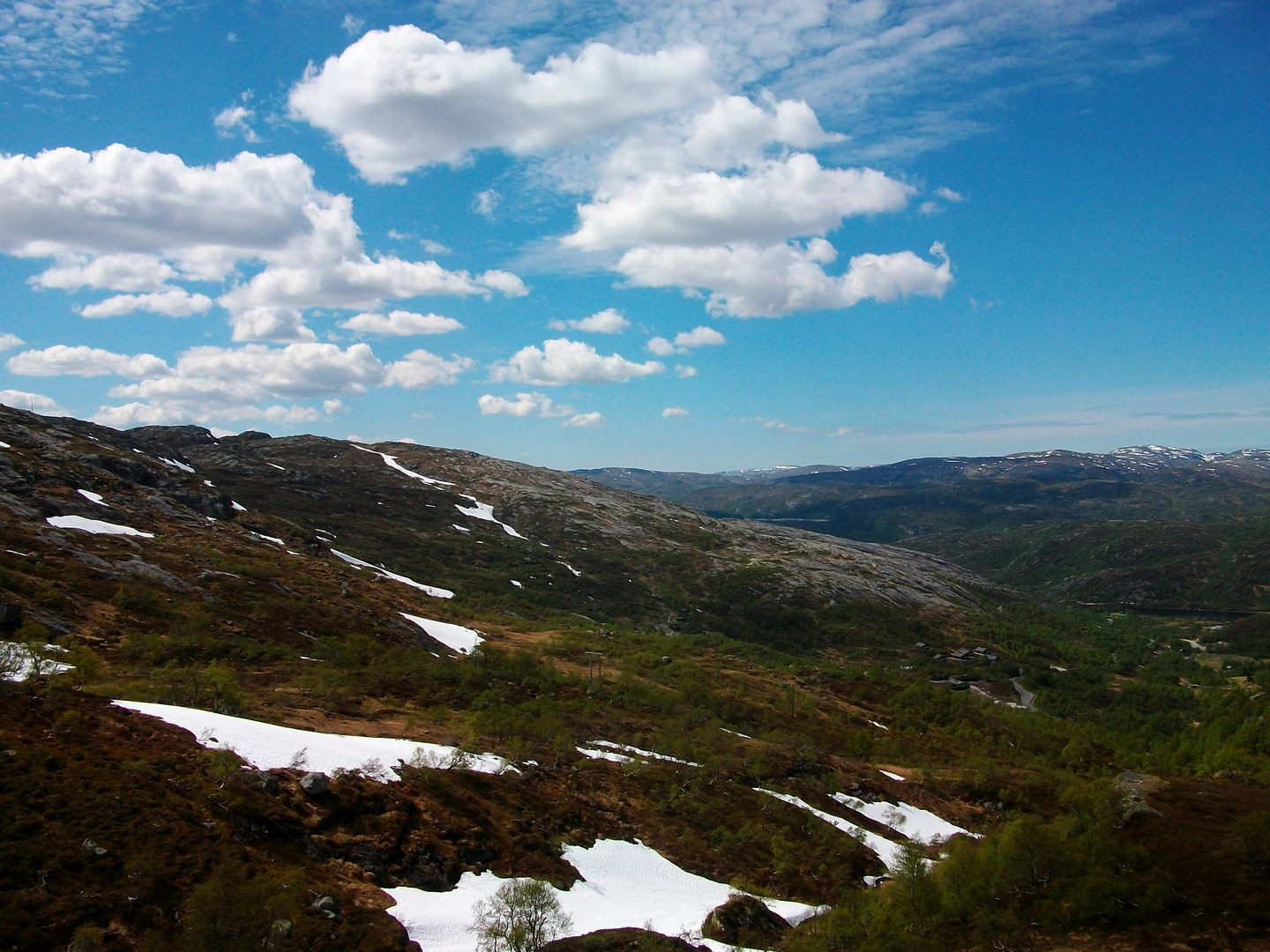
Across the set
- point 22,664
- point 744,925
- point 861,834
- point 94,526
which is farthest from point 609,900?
point 94,526

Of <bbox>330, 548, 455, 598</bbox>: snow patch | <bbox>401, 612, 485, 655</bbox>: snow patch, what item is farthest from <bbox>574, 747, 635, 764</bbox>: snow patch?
<bbox>330, 548, 455, 598</bbox>: snow patch

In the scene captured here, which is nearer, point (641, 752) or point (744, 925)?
point (744, 925)

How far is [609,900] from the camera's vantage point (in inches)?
1151

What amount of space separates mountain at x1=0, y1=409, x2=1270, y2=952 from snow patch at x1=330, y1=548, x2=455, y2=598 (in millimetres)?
19552

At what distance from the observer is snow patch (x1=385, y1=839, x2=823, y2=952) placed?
23.3m

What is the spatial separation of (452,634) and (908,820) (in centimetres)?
5424

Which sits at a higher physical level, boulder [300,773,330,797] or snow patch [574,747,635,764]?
boulder [300,773,330,797]

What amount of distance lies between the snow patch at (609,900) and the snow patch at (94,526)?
60.9 metres

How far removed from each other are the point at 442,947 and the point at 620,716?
120ft

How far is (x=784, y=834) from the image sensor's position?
40.7 meters

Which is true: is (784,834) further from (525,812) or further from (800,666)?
(800,666)

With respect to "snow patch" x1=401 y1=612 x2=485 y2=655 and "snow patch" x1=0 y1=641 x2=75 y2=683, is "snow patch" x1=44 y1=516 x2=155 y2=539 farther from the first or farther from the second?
"snow patch" x1=0 y1=641 x2=75 y2=683

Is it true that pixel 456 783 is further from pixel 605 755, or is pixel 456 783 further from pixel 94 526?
pixel 94 526

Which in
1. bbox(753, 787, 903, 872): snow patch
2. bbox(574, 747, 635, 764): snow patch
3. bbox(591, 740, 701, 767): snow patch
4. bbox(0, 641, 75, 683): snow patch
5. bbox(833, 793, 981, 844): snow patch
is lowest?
bbox(833, 793, 981, 844): snow patch
